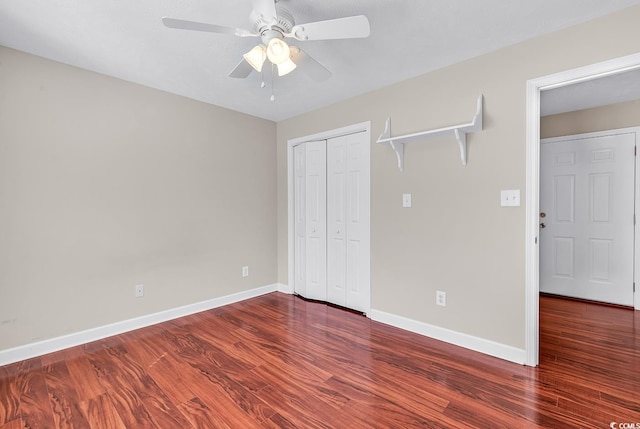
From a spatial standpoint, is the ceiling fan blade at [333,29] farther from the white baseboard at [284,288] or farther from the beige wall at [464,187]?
the white baseboard at [284,288]

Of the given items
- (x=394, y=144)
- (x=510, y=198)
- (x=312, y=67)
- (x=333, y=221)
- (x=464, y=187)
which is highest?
(x=312, y=67)

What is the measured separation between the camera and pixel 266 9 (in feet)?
4.91

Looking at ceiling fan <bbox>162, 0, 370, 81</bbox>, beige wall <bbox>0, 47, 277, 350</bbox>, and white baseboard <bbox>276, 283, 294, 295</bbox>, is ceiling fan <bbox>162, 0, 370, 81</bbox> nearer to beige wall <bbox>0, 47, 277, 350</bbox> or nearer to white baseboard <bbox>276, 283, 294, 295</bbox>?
beige wall <bbox>0, 47, 277, 350</bbox>

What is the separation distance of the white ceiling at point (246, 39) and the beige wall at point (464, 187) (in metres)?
0.14

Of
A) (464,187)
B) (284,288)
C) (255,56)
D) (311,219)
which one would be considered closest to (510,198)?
(464,187)

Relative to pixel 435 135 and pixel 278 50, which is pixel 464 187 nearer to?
pixel 435 135

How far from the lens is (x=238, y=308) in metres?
3.41

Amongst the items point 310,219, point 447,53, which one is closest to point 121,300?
point 310,219

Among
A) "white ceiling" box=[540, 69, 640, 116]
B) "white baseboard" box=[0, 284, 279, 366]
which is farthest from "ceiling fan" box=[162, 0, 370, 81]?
"white baseboard" box=[0, 284, 279, 366]

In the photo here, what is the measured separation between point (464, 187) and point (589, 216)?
2331 millimetres

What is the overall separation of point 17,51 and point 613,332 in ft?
17.9

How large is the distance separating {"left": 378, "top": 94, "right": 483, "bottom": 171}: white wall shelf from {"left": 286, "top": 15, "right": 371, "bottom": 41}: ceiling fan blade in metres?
1.15

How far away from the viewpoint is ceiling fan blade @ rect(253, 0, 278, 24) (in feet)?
4.82

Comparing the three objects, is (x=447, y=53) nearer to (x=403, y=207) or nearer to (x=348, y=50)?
(x=348, y=50)
